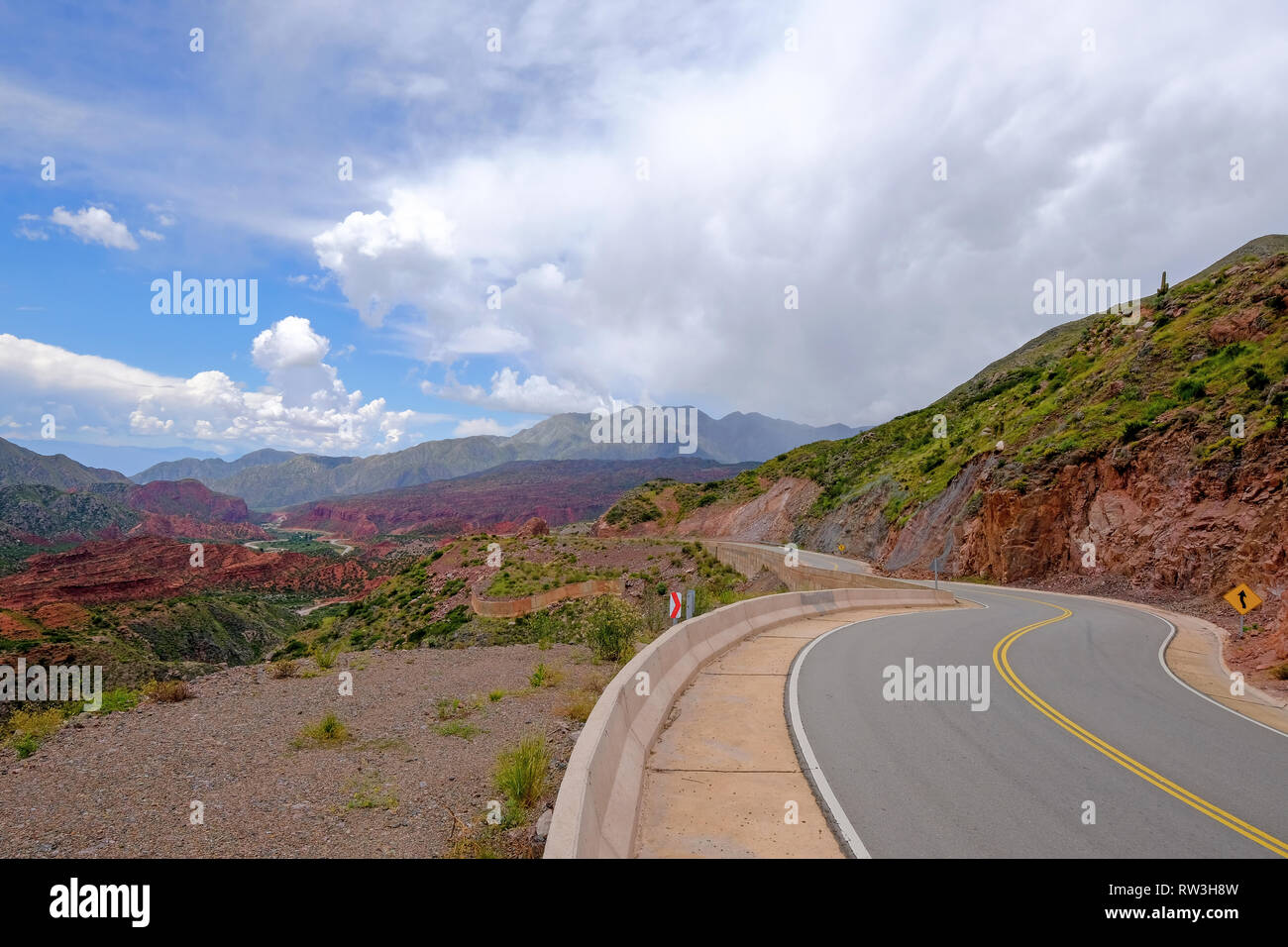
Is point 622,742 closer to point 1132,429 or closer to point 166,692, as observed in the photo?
A: point 166,692

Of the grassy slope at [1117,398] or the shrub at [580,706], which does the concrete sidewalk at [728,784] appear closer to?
the shrub at [580,706]

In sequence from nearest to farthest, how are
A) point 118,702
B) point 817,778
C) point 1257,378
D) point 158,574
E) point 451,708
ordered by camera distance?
point 817,778, point 118,702, point 451,708, point 1257,378, point 158,574

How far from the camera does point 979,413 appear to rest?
5688cm

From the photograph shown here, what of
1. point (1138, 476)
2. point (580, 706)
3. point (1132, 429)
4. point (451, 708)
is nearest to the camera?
point (580, 706)

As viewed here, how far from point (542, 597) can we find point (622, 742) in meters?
34.3

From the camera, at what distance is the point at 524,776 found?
23.1 ft

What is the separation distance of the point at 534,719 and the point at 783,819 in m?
5.66

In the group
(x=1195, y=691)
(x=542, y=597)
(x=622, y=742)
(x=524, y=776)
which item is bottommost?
(x=542, y=597)

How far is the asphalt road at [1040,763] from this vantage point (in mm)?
5848

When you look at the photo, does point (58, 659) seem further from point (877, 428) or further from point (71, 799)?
point (877, 428)

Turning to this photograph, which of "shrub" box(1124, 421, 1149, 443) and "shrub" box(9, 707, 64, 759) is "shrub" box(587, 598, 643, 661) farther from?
"shrub" box(1124, 421, 1149, 443)

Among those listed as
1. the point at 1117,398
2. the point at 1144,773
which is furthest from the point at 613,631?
the point at 1117,398

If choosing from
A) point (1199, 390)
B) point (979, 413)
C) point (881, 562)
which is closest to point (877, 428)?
point (979, 413)

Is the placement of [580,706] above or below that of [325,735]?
above
